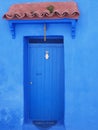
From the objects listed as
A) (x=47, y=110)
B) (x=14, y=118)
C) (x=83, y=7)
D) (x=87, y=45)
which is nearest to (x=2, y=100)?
(x=14, y=118)

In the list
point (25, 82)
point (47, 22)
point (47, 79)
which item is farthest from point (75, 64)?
point (25, 82)

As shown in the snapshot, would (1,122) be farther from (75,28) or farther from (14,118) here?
(75,28)

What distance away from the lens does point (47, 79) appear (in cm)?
755

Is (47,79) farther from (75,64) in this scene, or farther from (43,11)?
(43,11)

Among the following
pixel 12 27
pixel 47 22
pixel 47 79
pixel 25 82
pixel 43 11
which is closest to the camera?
pixel 43 11

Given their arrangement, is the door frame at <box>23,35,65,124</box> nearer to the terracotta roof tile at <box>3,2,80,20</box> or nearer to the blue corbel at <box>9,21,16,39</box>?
the blue corbel at <box>9,21,16,39</box>

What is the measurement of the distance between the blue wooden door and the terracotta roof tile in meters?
1.10

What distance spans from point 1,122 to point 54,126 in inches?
57.2

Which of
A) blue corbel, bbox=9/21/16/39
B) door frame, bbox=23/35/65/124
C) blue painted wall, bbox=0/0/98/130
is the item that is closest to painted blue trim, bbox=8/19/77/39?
blue corbel, bbox=9/21/16/39

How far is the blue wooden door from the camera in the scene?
296 inches

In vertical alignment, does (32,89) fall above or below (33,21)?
below

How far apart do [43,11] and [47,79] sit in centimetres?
197

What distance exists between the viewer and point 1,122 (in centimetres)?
729

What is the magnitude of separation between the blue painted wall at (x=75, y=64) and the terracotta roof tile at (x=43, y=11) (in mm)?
292
